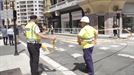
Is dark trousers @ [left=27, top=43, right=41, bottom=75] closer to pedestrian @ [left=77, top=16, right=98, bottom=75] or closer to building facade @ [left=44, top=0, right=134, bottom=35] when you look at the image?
pedestrian @ [left=77, top=16, right=98, bottom=75]

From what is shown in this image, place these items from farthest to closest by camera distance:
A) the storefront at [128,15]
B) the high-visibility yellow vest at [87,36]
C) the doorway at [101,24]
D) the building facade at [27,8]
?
the building facade at [27,8] < the storefront at [128,15] < the doorway at [101,24] < the high-visibility yellow vest at [87,36]

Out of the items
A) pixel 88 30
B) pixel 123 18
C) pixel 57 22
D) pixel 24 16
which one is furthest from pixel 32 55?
pixel 24 16

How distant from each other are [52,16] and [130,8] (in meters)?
26.3

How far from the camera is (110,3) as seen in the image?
35.3 metres

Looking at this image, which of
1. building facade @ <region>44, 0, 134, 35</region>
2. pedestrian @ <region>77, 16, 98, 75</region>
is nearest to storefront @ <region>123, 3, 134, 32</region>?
building facade @ <region>44, 0, 134, 35</region>

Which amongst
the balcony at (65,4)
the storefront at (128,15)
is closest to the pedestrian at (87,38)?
the storefront at (128,15)

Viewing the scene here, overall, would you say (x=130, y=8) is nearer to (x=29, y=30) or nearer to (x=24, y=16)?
(x=29, y=30)

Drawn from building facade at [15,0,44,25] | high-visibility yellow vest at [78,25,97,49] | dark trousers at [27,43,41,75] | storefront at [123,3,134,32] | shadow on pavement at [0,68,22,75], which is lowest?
shadow on pavement at [0,68,22,75]

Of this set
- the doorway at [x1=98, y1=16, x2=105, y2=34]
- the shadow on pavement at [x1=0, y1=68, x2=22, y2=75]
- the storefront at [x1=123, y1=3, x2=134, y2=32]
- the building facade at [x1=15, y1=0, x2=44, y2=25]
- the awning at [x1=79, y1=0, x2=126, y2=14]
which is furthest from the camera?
the building facade at [x1=15, y1=0, x2=44, y2=25]

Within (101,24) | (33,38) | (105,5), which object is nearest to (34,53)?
(33,38)

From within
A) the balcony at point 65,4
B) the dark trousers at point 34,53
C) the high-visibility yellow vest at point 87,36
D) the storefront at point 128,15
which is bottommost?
the dark trousers at point 34,53

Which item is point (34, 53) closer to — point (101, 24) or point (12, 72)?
point (12, 72)

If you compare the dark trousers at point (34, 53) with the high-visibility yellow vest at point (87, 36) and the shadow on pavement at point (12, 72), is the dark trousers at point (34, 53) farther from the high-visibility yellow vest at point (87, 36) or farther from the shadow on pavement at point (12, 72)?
the shadow on pavement at point (12, 72)

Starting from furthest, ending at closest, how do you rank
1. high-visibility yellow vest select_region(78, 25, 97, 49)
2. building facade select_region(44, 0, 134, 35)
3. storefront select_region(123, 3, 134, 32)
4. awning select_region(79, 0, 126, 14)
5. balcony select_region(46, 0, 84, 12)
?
balcony select_region(46, 0, 84, 12)
storefront select_region(123, 3, 134, 32)
building facade select_region(44, 0, 134, 35)
awning select_region(79, 0, 126, 14)
high-visibility yellow vest select_region(78, 25, 97, 49)
